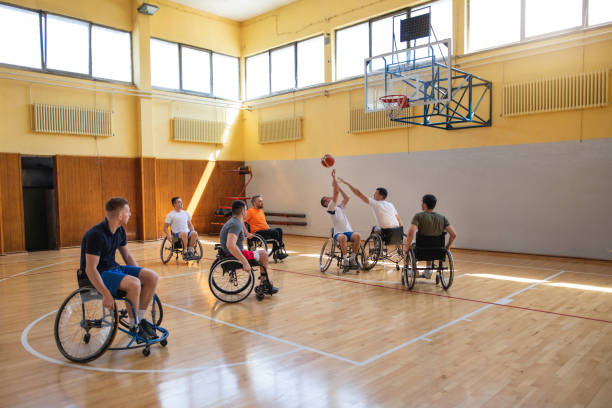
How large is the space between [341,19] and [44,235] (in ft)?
26.3

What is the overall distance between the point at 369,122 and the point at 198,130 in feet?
14.7

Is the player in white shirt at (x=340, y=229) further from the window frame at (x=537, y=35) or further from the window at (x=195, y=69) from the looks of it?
the window at (x=195, y=69)

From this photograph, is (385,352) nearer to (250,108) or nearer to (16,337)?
(16,337)

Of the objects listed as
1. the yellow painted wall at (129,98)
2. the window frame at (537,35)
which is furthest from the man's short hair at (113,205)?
the window frame at (537,35)

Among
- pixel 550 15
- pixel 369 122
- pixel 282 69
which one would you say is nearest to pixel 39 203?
pixel 282 69

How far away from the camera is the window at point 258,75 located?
11.9 m

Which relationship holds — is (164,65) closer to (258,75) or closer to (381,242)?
(258,75)

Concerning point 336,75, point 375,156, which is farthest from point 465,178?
point 336,75

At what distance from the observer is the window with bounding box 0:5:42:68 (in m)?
8.43

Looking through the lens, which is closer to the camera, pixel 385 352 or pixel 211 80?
pixel 385 352

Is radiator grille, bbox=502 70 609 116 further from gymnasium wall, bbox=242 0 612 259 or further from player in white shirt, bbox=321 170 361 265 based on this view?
player in white shirt, bbox=321 170 361 265

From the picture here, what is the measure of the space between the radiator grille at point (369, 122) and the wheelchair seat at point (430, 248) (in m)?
4.72

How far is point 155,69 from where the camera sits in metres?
10.7

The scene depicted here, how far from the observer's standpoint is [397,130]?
9180mm
